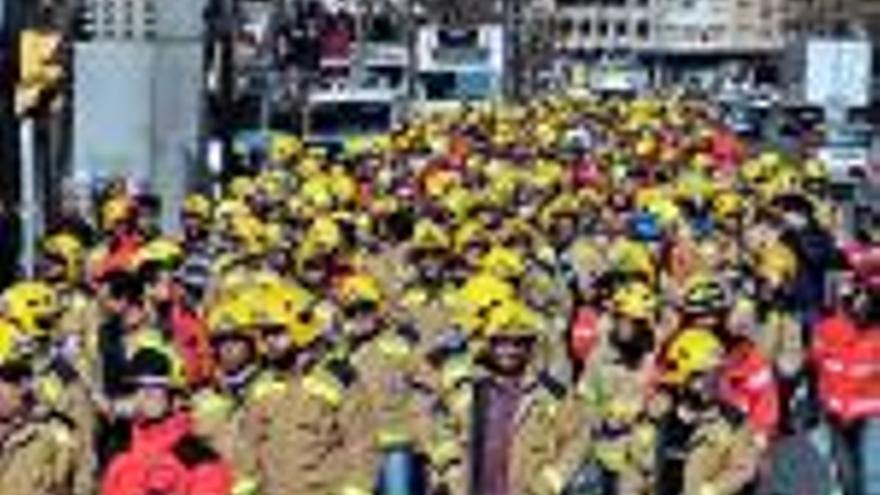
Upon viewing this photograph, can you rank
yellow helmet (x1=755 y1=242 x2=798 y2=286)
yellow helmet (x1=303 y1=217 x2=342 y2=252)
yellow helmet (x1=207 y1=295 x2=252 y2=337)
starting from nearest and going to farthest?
yellow helmet (x1=207 y1=295 x2=252 y2=337) → yellow helmet (x1=303 y1=217 x2=342 y2=252) → yellow helmet (x1=755 y1=242 x2=798 y2=286)

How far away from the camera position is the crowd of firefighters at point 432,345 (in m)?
14.8

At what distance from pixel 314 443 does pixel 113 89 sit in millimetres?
25251

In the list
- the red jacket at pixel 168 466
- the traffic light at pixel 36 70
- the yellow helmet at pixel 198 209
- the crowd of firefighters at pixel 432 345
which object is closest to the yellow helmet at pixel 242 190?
the crowd of firefighters at pixel 432 345

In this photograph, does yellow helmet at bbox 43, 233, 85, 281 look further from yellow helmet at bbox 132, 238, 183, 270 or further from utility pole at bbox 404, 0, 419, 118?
utility pole at bbox 404, 0, 419, 118

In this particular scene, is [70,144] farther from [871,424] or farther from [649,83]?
[649,83]

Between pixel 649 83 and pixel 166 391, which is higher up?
pixel 166 391

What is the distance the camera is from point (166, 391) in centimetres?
1376

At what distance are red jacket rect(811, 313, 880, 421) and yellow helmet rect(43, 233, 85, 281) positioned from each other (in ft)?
13.9

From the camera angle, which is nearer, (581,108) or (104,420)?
(104,420)

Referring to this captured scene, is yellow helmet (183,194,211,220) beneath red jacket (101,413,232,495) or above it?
beneath

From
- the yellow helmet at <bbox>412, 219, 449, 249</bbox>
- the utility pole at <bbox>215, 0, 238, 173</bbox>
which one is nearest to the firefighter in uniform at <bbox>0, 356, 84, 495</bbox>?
the yellow helmet at <bbox>412, 219, 449, 249</bbox>

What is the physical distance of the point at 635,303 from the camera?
726 inches

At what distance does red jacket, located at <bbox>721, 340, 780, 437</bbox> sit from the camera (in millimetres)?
18734

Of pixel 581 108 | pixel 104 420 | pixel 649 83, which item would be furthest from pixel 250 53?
pixel 104 420
